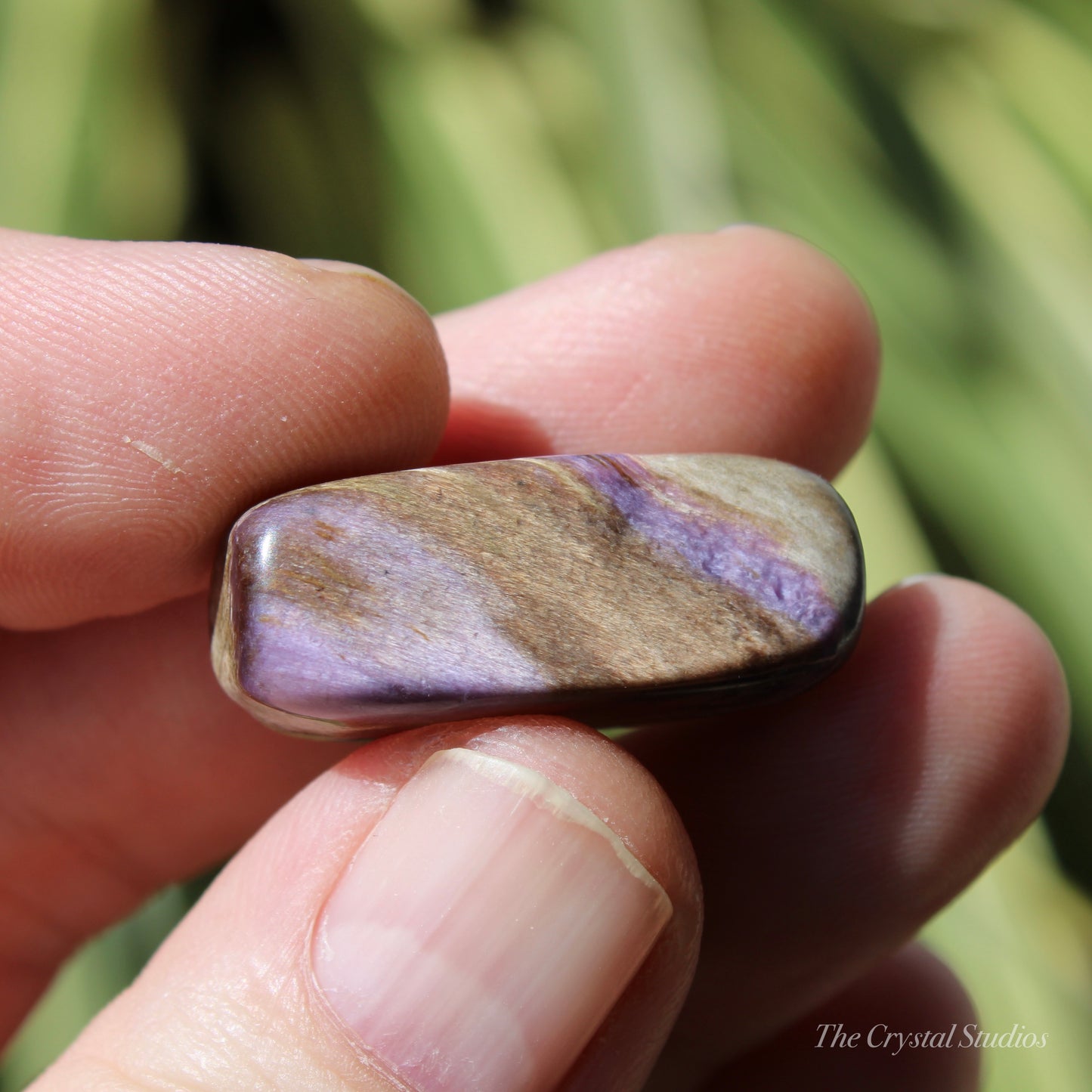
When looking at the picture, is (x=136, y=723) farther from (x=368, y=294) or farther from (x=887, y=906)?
(x=887, y=906)

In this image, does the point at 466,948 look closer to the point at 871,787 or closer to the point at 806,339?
the point at 871,787

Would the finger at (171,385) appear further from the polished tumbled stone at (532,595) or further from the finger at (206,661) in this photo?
the finger at (206,661)

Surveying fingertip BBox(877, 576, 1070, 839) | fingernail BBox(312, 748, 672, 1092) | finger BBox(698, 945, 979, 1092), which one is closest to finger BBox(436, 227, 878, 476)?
fingertip BBox(877, 576, 1070, 839)

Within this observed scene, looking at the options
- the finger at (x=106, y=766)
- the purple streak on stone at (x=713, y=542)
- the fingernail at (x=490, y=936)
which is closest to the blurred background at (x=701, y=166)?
the finger at (x=106, y=766)

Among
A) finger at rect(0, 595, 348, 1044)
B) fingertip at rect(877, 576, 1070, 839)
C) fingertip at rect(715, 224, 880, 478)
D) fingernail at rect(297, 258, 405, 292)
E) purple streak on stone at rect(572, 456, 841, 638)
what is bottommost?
finger at rect(0, 595, 348, 1044)

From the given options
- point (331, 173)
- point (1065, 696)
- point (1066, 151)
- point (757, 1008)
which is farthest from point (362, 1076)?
point (1066, 151)

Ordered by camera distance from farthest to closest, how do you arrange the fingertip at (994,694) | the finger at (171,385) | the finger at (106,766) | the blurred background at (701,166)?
the blurred background at (701,166), the finger at (106,766), the fingertip at (994,694), the finger at (171,385)

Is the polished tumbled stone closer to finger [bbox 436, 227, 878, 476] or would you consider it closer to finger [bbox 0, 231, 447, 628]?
finger [bbox 0, 231, 447, 628]
